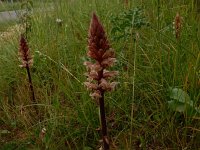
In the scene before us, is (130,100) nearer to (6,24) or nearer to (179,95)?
(179,95)

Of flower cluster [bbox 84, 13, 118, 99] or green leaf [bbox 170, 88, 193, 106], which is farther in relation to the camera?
green leaf [bbox 170, 88, 193, 106]

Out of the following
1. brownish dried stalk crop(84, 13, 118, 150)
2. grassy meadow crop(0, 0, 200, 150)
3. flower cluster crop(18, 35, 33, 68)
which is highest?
brownish dried stalk crop(84, 13, 118, 150)

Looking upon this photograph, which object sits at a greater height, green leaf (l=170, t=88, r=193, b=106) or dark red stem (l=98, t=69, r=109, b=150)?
dark red stem (l=98, t=69, r=109, b=150)

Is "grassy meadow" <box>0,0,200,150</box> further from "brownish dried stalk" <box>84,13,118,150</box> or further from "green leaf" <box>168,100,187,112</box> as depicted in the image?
"brownish dried stalk" <box>84,13,118,150</box>

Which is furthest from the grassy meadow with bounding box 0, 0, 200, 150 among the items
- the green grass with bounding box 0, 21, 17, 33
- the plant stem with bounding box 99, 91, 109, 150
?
the green grass with bounding box 0, 21, 17, 33

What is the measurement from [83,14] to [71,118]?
7.39 feet

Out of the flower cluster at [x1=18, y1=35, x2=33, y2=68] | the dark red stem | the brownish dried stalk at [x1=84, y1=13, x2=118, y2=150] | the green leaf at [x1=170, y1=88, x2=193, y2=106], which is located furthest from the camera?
the flower cluster at [x1=18, y1=35, x2=33, y2=68]

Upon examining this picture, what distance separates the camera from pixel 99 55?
1738 millimetres

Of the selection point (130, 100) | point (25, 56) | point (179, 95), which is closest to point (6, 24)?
point (25, 56)

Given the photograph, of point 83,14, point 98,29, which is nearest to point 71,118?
point 98,29

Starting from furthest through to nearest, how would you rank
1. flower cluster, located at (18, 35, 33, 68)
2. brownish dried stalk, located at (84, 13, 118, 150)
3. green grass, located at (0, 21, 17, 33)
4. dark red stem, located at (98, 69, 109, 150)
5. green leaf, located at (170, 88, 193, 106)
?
green grass, located at (0, 21, 17, 33), flower cluster, located at (18, 35, 33, 68), green leaf, located at (170, 88, 193, 106), dark red stem, located at (98, 69, 109, 150), brownish dried stalk, located at (84, 13, 118, 150)

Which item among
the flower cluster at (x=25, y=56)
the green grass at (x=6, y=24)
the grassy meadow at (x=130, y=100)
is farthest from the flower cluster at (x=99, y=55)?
the green grass at (x=6, y=24)

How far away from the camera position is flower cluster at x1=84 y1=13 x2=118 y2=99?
1.69 m

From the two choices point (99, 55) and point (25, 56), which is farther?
point (25, 56)
